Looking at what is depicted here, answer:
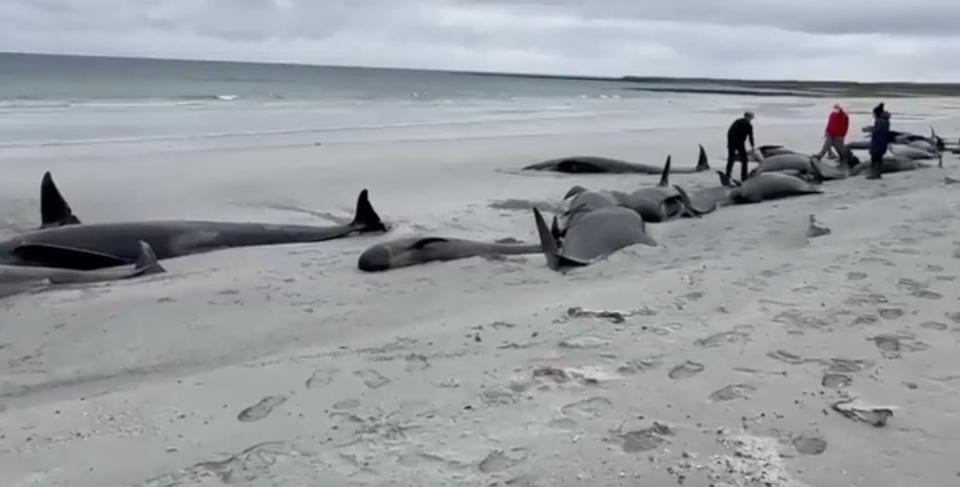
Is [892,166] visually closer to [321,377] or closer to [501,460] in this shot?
[321,377]

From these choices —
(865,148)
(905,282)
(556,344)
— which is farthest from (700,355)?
(865,148)

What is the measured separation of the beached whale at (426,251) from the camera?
8414 mm

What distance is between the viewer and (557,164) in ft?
57.6

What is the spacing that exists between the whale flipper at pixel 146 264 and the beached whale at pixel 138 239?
468 millimetres

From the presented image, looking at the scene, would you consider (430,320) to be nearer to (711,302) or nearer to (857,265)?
(711,302)

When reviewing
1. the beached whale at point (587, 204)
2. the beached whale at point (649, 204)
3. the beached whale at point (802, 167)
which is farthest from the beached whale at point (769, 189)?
the beached whale at point (587, 204)

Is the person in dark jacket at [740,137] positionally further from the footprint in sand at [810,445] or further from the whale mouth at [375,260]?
the footprint in sand at [810,445]

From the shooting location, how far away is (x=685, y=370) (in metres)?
5.02

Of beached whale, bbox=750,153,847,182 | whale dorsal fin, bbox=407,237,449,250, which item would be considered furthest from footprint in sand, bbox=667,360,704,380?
beached whale, bbox=750,153,847,182

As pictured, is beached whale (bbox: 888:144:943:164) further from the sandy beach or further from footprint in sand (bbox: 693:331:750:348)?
footprint in sand (bbox: 693:331:750:348)

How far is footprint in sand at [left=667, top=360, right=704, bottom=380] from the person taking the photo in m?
4.94

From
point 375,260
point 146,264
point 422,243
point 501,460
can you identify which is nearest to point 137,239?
point 146,264

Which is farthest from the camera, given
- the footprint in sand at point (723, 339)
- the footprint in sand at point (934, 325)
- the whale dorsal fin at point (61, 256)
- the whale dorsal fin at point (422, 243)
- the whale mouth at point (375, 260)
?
the whale dorsal fin at point (422, 243)

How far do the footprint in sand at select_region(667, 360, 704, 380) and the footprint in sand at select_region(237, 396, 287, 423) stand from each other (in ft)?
6.56
